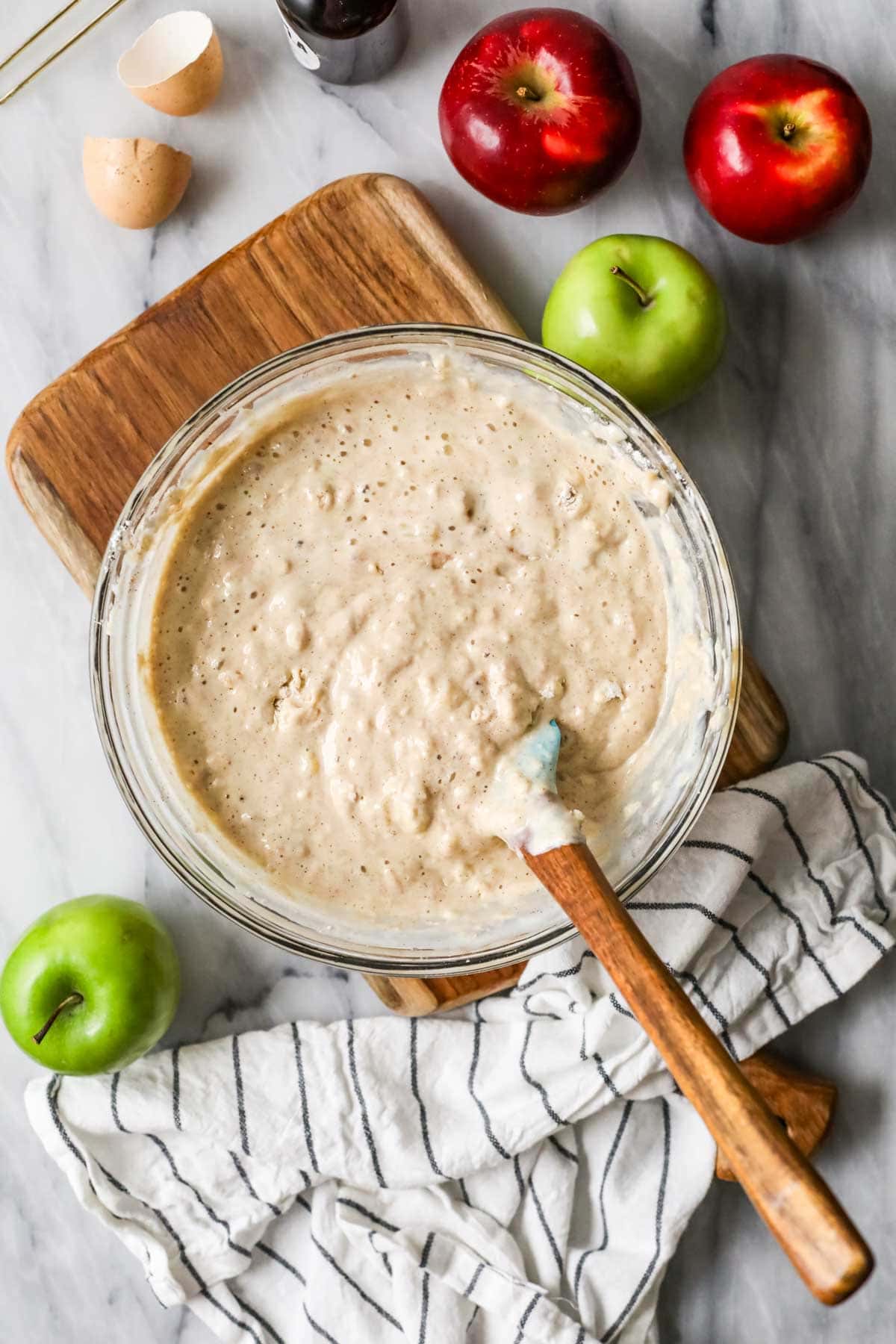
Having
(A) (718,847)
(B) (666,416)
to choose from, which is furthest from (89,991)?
(B) (666,416)

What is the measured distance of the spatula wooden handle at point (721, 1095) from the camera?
0.83 meters

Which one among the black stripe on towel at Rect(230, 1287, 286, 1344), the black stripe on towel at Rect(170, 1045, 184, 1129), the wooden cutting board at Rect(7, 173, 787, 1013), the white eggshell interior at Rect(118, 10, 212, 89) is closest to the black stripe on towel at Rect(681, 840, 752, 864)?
the wooden cutting board at Rect(7, 173, 787, 1013)

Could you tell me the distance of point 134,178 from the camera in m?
1.35

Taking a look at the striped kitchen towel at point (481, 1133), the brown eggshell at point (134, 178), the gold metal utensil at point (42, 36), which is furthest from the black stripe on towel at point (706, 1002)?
the gold metal utensil at point (42, 36)

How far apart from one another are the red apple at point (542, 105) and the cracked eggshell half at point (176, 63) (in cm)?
30

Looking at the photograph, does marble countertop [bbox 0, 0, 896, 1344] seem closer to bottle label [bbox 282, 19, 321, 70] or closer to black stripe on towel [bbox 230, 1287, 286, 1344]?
bottle label [bbox 282, 19, 321, 70]

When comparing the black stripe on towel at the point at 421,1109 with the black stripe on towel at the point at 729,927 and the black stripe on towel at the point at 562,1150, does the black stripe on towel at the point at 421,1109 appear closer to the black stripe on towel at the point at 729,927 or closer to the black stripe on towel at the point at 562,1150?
the black stripe on towel at the point at 562,1150

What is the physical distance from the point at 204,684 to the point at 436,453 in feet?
1.14

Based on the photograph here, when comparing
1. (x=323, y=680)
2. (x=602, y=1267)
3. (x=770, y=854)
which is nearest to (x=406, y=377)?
(x=323, y=680)

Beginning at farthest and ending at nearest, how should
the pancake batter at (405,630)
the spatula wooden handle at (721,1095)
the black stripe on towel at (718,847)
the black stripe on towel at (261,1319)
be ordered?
the black stripe on towel at (261,1319), the black stripe on towel at (718,847), the pancake batter at (405,630), the spatula wooden handle at (721,1095)

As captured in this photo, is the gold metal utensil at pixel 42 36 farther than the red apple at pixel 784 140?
Yes

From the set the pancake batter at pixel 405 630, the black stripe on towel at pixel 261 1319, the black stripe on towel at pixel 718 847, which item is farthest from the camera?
the black stripe on towel at pixel 261 1319

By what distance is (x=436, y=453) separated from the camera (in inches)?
48.2

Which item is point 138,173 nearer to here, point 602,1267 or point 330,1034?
point 330,1034
